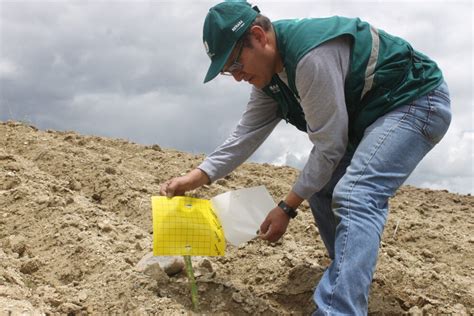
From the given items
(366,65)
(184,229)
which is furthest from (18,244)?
(366,65)

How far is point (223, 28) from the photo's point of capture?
2424 mm

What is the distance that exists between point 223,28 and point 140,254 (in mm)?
1412

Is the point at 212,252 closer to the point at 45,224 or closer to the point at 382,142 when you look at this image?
the point at 382,142

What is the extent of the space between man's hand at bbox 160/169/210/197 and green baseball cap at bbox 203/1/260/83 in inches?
23.3

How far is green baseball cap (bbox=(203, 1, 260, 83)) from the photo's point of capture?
2.42 metres

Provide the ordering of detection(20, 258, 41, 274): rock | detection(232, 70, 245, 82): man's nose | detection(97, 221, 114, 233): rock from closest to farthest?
1. detection(232, 70, 245, 82): man's nose
2. detection(20, 258, 41, 274): rock
3. detection(97, 221, 114, 233): rock

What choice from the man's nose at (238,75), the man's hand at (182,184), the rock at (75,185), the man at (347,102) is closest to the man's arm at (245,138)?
the man's hand at (182,184)

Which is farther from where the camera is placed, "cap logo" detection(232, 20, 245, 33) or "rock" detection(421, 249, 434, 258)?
"rock" detection(421, 249, 434, 258)

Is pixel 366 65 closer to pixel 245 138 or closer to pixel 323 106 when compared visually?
pixel 323 106

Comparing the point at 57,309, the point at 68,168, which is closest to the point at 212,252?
the point at 57,309

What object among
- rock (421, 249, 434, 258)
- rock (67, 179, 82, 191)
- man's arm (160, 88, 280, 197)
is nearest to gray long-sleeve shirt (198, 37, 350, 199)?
man's arm (160, 88, 280, 197)

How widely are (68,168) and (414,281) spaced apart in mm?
2799

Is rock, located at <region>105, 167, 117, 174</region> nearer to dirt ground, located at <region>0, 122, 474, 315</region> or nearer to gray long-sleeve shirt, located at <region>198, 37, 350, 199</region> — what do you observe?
dirt ground, located at <region>0, 122, 474, 315</region>

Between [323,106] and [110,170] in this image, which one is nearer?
[323,106]
